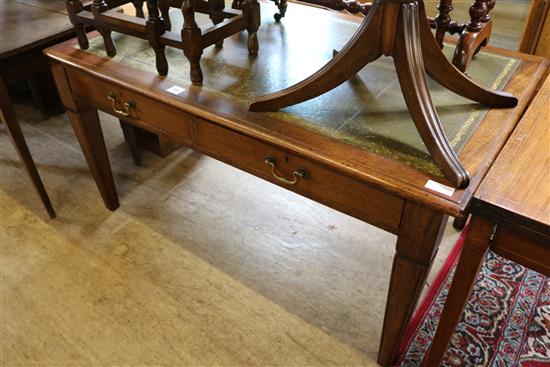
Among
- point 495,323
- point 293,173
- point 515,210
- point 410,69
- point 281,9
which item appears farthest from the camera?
point 281,9

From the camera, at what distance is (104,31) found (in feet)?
4.22

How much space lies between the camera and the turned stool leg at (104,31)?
1.26m

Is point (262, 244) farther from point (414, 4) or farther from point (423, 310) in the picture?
point (414, 4)

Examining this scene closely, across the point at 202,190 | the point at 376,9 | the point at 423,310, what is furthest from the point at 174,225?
the point at 376,9

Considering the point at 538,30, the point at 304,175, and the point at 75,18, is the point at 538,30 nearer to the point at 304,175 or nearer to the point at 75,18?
the point at 304,175

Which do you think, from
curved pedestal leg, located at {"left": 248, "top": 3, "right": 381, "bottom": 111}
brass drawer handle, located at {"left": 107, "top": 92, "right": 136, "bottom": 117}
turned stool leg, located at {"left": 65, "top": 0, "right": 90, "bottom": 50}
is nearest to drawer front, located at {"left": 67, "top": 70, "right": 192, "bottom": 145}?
brass drawer handle, located at {"left": 107, "top": 92, "right": 136, "bottom": 117}

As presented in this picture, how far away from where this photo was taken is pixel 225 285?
59.9 inches

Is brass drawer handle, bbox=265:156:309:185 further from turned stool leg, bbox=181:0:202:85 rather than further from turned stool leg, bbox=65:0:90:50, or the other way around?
turned stool leg, bbox=65:0:90:50

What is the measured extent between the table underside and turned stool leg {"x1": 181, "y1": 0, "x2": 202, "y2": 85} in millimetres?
72

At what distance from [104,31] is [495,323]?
1418 millimetres

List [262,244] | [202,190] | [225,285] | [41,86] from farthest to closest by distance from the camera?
1. [41,86]
2. [202,190]
3. [262,244]
4. [225,285]

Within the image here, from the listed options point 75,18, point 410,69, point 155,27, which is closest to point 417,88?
point 410,69

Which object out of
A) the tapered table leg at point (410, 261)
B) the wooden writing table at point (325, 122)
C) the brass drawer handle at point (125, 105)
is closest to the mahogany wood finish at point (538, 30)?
the wooden writing table at point (325, 122)

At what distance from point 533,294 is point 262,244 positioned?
2.95 ft
